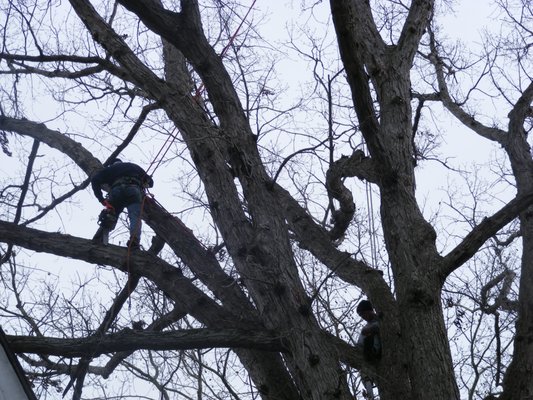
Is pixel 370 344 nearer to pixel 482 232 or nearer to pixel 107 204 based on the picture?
pixel 482 232

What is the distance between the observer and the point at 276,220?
5.79 meters

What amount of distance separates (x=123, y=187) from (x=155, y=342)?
2795mm

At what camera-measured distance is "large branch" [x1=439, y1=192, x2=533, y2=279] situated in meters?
5.37

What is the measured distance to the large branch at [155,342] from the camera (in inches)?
200

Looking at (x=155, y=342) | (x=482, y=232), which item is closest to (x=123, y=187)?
(x=155, y=342)

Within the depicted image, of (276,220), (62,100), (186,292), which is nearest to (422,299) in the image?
(276,220)

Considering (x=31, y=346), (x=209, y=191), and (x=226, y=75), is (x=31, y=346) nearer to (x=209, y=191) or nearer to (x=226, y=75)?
(x=209, y=191)

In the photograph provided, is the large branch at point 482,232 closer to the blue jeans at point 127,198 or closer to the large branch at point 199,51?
the large branch at point 199,51

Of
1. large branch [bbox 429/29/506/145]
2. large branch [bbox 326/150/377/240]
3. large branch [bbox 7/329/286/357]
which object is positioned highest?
large branch [bbox 429/29/506/145]

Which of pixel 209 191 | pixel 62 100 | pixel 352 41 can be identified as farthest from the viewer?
pixel 62 100

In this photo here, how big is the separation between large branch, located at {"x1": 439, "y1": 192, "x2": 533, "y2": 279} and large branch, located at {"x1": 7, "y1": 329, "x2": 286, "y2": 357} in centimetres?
125

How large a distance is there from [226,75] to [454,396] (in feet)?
9.25

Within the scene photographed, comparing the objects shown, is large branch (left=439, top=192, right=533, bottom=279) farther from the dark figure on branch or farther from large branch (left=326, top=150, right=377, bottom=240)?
large branch (left=326, top=150, right=377, bottom=240)

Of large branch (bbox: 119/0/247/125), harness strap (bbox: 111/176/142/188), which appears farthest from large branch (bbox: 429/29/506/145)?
harness strap (bbox: 111/176/142/188)
